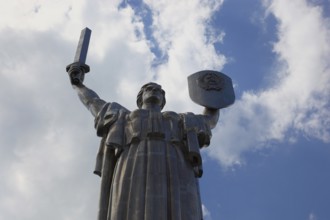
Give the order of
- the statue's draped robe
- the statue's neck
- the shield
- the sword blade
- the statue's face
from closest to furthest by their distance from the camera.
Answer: the statue's draped robe, the statue's neck, the statue's face, the shield, the sword blade

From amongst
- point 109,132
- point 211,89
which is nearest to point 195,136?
point 109,132

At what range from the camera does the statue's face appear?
49.3 feet

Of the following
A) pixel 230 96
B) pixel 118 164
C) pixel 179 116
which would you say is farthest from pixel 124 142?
pixel 230 96

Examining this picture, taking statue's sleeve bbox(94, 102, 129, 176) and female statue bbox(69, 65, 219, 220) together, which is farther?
statue's sleeve bbox(94, 102, 129, 176)

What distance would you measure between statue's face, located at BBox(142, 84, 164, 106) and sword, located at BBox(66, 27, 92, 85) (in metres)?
2.31

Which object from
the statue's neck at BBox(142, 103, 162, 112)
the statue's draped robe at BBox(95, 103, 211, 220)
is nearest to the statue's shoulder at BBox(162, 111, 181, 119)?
the statue's draped robe at BBox(95, 103, 211, 220)

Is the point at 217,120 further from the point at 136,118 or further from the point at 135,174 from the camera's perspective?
the point at 135,174

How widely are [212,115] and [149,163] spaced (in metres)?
3.52

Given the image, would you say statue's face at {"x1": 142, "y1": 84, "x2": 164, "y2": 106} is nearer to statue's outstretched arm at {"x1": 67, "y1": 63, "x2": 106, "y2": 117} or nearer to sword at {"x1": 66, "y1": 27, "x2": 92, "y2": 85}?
statue's outstretched arm at {"x1": 67, "y1": 63, "x2": 106, "y2": 117}

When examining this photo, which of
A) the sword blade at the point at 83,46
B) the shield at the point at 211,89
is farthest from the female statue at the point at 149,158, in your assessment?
the sword blade at the point at 83,46

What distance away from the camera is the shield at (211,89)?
15.9 meters

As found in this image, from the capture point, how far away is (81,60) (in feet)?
54.3

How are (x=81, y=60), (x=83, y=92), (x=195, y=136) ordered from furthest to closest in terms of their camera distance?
1. (x=81, y=60)
2. (x=83, y=92)
3. (x=195, y=136)

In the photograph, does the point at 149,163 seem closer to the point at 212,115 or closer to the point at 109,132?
the point at 109,132
